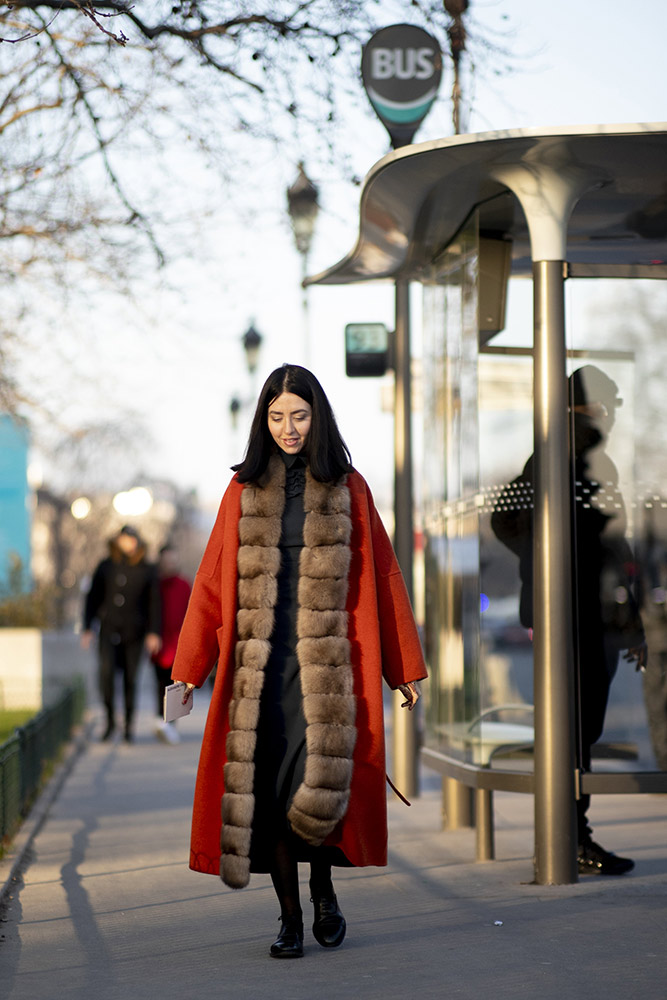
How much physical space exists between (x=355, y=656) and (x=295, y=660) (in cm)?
22

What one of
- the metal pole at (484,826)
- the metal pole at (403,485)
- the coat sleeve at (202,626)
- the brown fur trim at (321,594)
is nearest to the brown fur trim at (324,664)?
the brown fur trim at (321,594)

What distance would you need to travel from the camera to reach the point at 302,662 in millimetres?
5402

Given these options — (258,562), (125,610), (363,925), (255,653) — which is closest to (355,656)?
(255,653)

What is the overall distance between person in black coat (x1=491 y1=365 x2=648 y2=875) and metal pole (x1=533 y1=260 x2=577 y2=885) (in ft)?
1.19

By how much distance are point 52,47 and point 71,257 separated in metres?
2.44

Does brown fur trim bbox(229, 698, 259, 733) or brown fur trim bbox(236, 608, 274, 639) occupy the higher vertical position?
brown fur trim bbox(236, 608, 274, 639)

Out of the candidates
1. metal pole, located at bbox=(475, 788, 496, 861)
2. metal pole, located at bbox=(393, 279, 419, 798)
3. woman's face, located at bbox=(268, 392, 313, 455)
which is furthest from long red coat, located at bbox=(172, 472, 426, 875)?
metal pole, located at bbox=(393, 279, 419, 798)

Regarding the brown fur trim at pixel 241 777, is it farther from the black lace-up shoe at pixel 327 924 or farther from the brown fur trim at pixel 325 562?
the brown fur trim at pixel 325 562

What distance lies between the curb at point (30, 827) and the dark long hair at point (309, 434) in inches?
89.3

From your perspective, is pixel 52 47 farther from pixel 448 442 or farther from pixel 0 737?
pixel 0 737

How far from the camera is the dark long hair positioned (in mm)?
5598

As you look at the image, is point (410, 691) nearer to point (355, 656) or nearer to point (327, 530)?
point (355, 656)

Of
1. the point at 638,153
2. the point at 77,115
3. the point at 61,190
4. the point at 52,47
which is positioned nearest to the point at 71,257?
the point at 61,190

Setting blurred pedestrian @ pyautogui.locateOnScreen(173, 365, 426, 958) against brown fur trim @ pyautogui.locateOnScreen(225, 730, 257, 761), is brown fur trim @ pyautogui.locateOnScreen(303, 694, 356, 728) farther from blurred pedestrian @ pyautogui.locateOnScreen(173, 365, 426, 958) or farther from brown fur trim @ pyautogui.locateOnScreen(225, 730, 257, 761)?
brown fur trim @ pyautogui.locateOnScreen(225, 730, 257, 761)
